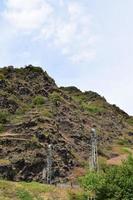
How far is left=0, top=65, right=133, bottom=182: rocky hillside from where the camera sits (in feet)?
335

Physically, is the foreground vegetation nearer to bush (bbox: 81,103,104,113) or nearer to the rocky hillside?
the rocky hillside

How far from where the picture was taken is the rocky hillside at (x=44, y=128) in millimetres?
102125

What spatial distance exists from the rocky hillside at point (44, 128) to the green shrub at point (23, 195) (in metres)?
21.0

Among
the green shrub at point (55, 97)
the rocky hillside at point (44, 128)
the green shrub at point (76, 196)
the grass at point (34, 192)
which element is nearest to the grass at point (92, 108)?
the rocky hillside at point (44, 128)

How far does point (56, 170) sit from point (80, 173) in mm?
4612

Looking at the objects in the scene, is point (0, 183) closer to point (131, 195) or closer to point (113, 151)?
point (131, 195)

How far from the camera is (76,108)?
5655 inches

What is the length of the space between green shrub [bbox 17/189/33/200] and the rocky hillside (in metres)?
Answer: 21.0

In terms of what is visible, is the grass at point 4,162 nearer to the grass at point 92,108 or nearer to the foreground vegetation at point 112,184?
the foreground vegetation at point 112,184

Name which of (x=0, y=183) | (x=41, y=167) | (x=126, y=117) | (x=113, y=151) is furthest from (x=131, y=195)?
(x=126, y=117)

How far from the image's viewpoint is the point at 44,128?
112m

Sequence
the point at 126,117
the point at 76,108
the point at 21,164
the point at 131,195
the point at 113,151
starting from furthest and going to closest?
the point at 126,117 < the point at 76,108 < the point at 113,151 < the point at 21,164 < the point at 131,195

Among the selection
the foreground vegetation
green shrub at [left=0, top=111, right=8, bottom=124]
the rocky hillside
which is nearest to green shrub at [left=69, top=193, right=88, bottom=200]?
the foreground vegetation

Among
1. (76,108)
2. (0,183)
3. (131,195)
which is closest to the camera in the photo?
(131,195)
